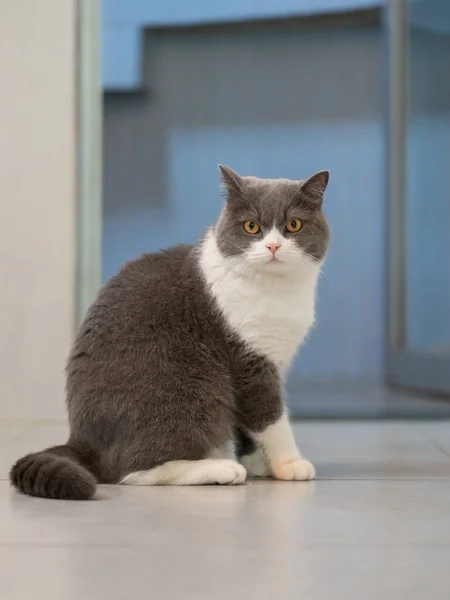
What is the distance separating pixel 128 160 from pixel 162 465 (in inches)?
72.9

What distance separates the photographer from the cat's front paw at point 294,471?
6.14 ft

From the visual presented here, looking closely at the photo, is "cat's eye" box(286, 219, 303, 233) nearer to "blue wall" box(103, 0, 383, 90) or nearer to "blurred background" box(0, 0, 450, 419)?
"blurred background" box(0, 0, 450, 419)

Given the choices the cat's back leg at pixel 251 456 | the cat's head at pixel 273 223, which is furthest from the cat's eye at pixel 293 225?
the cat's back leg at pixel 251 456

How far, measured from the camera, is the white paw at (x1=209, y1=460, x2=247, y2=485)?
1786mm

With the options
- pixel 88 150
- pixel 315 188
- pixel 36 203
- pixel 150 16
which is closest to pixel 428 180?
pixel 150 16

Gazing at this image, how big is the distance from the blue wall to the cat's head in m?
1.55

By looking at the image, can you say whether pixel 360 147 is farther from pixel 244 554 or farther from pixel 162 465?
pixel 244 554

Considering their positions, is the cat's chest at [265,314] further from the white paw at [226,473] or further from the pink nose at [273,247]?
the white paw at [226,473]

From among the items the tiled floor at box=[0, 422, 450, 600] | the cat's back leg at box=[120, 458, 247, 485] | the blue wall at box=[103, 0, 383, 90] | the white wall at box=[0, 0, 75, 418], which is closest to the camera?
the tiled floor at box=[0, 422, 450, 600]

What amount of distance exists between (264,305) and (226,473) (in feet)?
1.25

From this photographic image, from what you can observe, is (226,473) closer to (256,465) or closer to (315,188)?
(256,465)

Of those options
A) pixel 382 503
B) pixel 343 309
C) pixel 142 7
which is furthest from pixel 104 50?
pixel 382 503

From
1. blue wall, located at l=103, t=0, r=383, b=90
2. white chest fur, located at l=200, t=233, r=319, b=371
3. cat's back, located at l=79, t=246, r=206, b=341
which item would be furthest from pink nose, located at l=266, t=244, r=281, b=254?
blue wall, located at l=103, t=0, r=383, b=90

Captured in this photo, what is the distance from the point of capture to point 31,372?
304cm
